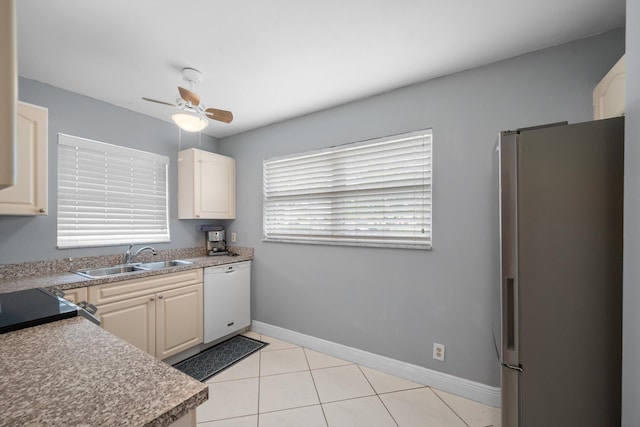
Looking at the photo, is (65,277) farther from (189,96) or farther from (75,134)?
(189,96)

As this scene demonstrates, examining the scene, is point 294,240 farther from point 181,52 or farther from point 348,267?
point 181,52

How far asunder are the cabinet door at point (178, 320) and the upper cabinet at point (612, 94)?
3196 millimetres

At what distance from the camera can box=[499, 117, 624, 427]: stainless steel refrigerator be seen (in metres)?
1.09

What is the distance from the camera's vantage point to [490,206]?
6.30 feet

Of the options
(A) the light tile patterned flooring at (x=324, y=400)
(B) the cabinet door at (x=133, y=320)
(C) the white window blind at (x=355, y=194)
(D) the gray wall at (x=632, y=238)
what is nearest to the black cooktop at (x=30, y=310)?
(B) the cabinet door at (x=133, y=320)

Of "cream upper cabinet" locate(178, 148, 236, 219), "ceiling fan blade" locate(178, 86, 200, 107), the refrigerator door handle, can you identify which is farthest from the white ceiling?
the refrigerator door handle

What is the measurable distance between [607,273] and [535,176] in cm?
47

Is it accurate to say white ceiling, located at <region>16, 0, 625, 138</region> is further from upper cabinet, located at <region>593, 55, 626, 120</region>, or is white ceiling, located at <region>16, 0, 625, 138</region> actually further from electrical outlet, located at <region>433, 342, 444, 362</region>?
electrical outlet, located at <region>433, 342, 444, 362</region>

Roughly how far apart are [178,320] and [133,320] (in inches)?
15.1

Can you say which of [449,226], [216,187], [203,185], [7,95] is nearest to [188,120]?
[203,185]

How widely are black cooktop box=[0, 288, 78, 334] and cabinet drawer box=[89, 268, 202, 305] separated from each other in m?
0.56

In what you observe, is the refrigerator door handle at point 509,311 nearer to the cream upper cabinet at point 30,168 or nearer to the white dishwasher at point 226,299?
the white dishwasher at point 226,299

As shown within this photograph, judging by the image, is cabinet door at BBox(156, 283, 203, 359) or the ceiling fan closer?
the ceiling fan

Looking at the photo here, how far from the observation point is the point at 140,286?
2232 mm
